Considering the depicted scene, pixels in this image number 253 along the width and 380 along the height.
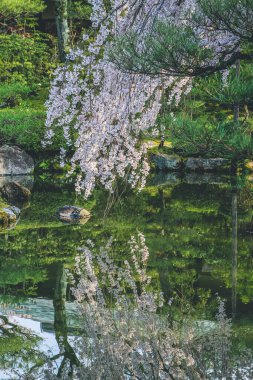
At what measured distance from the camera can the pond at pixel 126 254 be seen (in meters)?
5.41

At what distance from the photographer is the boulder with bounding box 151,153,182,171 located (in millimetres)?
16141

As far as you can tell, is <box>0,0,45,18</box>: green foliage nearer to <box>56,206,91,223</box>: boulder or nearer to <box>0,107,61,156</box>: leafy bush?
<box>0,107,61,156</box>: leafy bush

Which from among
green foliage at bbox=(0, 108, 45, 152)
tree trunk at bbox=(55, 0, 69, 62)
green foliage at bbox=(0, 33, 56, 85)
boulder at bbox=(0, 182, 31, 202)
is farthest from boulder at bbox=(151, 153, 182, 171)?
green foliage at bbox=(0, 33, 56, 85)

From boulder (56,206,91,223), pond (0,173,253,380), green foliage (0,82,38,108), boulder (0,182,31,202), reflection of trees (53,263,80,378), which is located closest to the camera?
reflection of trees (53,263,80,378)

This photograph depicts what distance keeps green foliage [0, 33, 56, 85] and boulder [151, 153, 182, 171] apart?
4845mm

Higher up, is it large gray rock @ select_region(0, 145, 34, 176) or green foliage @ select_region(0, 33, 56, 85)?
green foliage @ select_region(0, 33, 56, 85)

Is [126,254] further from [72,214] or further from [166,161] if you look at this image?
[166,161]

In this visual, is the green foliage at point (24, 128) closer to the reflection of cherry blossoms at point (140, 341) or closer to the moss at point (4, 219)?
the moss at point (4, 219)

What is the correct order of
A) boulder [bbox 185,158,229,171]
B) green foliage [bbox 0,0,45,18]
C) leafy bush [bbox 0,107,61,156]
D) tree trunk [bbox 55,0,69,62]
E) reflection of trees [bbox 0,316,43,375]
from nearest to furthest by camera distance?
reflection of trees [bbox 0,316,43,375] → tree trunk [bbox 55,0,69,62] → leafy bush [bbox 0,107,61,156] → boulder [bbox 185,158,229,171] → green foliage [bbox 0,0,45,18]

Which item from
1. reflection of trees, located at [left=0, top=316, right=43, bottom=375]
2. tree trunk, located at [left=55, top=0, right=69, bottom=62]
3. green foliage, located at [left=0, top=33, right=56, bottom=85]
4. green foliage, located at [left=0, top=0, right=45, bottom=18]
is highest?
green foliage, located at [left=0, top=0, right=45, bottom=18]

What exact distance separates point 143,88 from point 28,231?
492 cm

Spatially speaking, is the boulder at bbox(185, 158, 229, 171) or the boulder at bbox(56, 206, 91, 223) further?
the boulder at bbox(185, 158, 229, 171)

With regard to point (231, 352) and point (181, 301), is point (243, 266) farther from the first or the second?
point (231, 352)

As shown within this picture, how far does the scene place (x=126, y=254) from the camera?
7.84 meters
